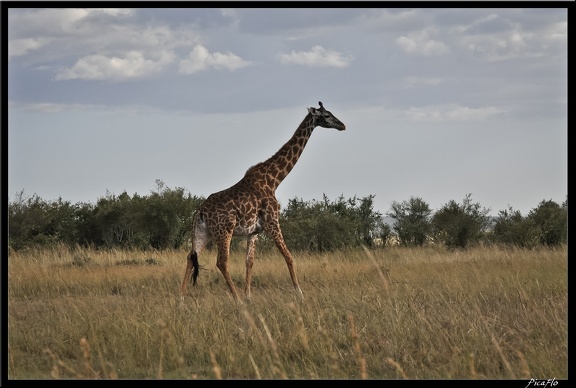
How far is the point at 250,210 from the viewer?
11.4 m

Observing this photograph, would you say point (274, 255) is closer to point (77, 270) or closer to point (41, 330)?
point (77, 270)

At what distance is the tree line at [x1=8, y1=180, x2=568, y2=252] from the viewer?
69.6 ft

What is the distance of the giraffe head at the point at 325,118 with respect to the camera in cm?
1212

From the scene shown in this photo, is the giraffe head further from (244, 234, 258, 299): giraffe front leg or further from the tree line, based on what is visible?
the tree line

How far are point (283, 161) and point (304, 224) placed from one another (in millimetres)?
8590

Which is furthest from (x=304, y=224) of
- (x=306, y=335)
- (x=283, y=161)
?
(x=306, y=335)

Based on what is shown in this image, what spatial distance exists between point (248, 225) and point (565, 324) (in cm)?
517

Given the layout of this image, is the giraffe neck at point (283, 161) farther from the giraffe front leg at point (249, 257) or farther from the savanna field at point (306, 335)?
the savanna field at point (306, 335)

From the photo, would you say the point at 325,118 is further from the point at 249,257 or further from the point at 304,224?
the point at 304,224
